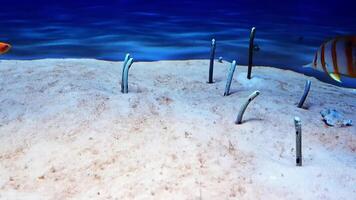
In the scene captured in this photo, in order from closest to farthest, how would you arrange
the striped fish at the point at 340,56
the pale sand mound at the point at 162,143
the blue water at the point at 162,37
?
the pale sand mound at the point at 162,143
the striped fish at the point at 340,56
the blue water at the point at 162,37

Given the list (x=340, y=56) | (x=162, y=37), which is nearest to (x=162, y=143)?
(x=340, y=56)

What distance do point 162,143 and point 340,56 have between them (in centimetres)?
145

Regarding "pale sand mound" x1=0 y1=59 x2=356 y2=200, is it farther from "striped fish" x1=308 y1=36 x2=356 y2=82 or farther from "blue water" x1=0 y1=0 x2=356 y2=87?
"blue water" x1=0 y1=0 x2=356 y2=87

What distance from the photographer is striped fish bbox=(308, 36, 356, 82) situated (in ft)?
8.08

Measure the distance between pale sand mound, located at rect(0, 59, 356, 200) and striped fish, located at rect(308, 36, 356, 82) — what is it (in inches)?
26.5

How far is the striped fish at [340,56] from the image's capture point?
2.46m

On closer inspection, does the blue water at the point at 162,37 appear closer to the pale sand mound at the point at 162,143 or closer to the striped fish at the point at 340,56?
the pale sand mound at the point at 162,143

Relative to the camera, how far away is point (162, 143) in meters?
2.81

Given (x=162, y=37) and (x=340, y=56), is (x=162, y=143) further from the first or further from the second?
(x=162, y=37)

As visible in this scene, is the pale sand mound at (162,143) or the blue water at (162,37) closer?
the pale sand mound at (162,143)

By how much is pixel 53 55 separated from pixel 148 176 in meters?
5.00

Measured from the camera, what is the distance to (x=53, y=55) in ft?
22.0

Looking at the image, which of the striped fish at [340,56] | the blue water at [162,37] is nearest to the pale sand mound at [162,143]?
the striped fish at [340,56]

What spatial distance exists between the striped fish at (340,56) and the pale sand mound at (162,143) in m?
0.67
